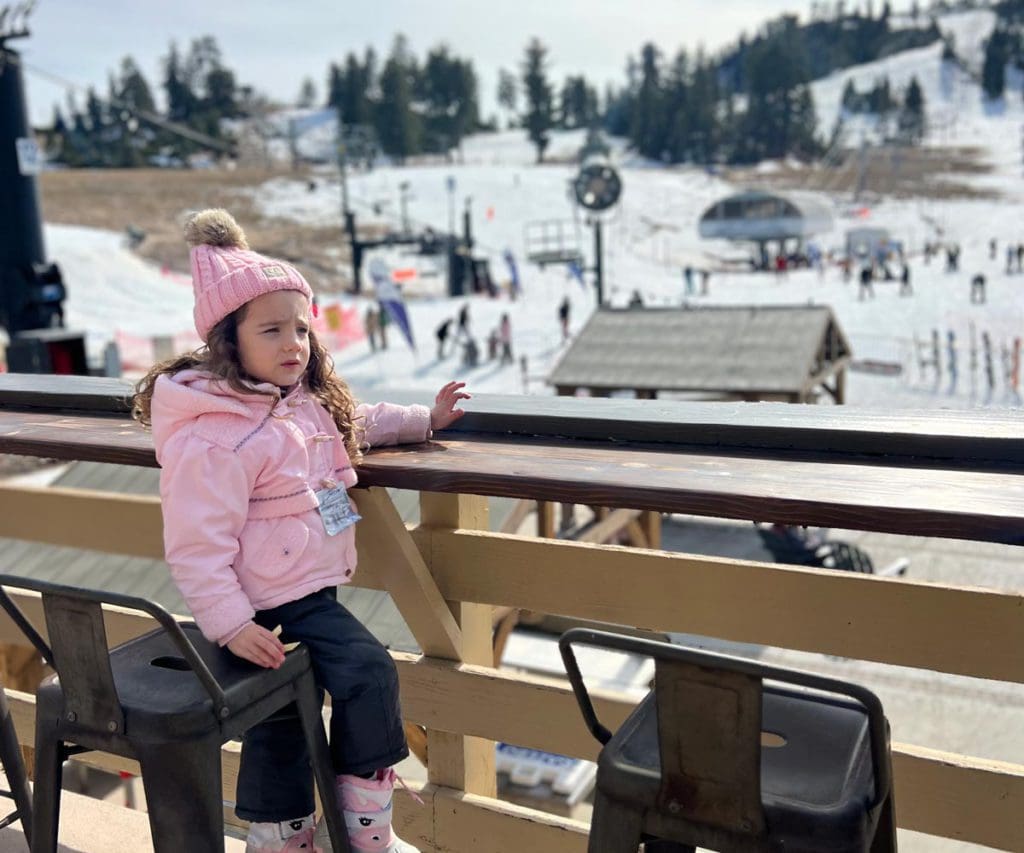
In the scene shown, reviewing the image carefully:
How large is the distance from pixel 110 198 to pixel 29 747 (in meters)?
63.1

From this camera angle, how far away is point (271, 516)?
1.65 m

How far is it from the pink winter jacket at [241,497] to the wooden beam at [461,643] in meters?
0.29

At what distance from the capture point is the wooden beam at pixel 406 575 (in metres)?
1.87

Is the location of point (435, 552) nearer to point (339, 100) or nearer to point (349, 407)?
point (349, 407)

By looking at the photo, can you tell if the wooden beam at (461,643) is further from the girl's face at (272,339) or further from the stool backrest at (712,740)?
the stool backrest at (712,740)

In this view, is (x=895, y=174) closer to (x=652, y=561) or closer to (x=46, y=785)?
(x=652, y=561)

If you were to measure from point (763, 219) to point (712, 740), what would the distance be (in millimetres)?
58967

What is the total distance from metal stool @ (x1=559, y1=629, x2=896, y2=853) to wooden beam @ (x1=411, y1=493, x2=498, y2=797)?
2.68 feet

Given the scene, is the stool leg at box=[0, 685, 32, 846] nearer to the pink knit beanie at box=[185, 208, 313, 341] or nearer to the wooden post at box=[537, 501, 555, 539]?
the pink knit beanie at box=[185, 208, 313, 341]

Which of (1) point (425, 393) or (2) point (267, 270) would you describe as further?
(1) point (425, 393)

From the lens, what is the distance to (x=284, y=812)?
1756mm

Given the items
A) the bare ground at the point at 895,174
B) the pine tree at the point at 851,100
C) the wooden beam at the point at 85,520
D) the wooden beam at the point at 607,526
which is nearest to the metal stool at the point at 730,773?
the wooden beam at the point at 85,520

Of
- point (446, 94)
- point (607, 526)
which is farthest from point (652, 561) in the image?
point (446, 94)

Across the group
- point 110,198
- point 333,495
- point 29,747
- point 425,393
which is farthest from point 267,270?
point 110,198
